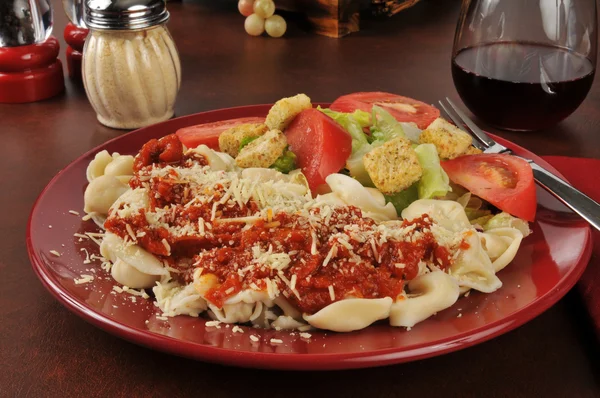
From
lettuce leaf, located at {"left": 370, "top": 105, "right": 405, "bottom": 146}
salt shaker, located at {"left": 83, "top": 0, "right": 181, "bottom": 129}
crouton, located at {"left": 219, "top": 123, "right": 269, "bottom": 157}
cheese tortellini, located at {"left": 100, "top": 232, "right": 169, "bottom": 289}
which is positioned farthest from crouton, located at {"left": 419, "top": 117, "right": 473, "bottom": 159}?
salt shaker, located at {"left": 83, "top": 0, "right": 181, "bottom": 129}

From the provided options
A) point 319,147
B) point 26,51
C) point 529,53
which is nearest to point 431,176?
point 319,147

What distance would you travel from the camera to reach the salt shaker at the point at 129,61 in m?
3.14

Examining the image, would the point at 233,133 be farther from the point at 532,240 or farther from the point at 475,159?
the point at 532,240

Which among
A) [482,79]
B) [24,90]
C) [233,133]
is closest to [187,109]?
[24,90]

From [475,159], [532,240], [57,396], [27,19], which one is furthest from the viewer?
[27,19]

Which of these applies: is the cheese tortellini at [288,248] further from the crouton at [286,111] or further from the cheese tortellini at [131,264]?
the crouton at [286,111]

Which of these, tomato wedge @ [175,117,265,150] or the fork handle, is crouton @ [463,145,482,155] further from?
tomato wedge @ [175,117,265,150]

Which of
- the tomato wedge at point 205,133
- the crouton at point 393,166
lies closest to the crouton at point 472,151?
the crouton at point 393,166

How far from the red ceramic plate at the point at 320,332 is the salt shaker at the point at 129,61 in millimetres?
1057

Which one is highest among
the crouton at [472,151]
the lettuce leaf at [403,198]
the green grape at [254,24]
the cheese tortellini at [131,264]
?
the crouton at [472,151]

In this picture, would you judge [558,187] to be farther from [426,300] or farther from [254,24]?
[254,24]

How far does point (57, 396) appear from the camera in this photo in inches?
70.4

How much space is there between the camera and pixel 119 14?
3.12 metres

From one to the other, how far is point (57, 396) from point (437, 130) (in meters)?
1.42
